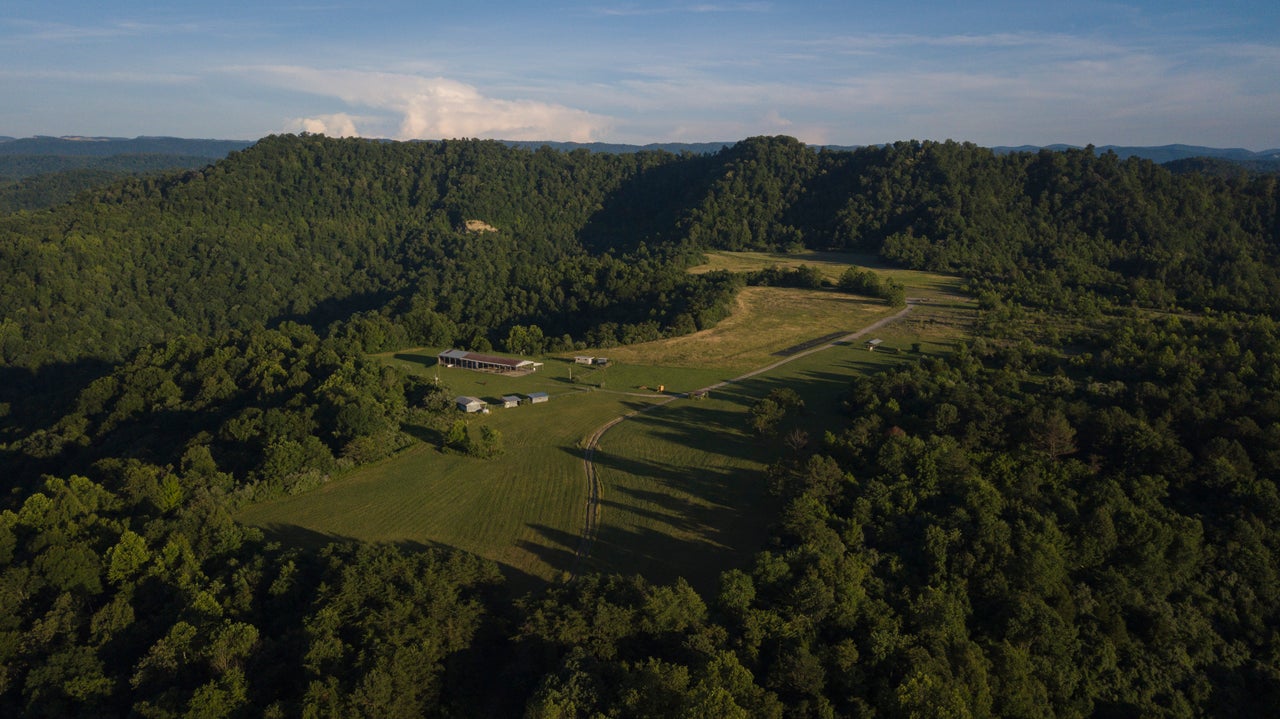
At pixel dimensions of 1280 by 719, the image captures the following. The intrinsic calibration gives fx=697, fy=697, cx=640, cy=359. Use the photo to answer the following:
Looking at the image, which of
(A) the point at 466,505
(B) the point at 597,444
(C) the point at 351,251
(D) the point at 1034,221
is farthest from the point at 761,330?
(C) the point at 351,251

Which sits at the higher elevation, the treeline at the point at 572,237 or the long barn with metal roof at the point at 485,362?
the treeline at the point at 572,237

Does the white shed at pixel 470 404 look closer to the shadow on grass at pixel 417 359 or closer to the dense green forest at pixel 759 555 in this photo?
the dense green forest at pixel 759 555

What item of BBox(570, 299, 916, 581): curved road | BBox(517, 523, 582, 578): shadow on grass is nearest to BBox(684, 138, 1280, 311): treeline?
BBox(570, 299, 916, 581): curved road

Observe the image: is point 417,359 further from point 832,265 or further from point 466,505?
point 832,265

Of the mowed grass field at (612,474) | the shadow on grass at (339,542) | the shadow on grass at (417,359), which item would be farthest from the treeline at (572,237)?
the shadow on grass at (339,542)

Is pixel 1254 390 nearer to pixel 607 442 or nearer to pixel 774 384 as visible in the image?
pixel 774 384

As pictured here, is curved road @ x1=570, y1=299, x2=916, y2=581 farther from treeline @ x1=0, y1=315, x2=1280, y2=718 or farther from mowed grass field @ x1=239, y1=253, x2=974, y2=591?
treeline @ x1=0, y1=315, x2=1280, y2=718

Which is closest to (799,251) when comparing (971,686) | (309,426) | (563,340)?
(563,340)
